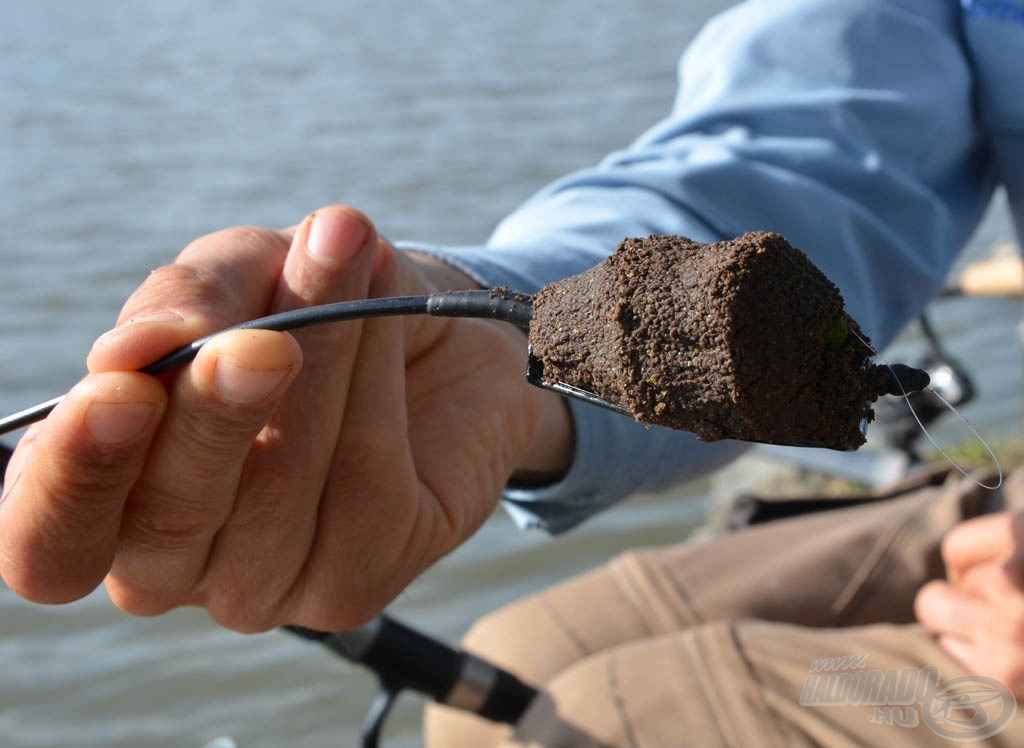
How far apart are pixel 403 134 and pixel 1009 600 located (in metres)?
6.90

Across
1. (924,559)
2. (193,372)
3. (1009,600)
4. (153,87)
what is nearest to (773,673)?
(1009,600)

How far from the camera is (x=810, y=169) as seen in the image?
1.92 metres

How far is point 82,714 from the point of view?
358 centimetres

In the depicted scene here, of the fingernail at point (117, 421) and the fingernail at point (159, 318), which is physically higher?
the fingernail at point (159, 318)

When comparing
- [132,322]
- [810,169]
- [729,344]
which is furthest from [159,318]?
[810,169]

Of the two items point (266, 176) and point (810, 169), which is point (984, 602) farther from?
point (266, 176)

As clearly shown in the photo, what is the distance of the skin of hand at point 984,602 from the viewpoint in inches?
61.6

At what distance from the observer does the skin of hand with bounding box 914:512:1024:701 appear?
157 centimetres

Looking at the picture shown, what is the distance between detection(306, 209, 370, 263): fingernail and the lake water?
263cm

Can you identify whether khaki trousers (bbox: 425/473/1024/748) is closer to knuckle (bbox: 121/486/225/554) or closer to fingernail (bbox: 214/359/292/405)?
knuckle (bbox: 121/486/225/554)

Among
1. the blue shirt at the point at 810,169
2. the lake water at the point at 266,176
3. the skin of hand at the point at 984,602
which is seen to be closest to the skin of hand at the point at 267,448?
the blue shirt at the point at 810,169

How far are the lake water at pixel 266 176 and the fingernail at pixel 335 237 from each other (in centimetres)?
263

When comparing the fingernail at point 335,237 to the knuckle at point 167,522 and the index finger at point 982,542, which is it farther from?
→ the index finger at point 982,542

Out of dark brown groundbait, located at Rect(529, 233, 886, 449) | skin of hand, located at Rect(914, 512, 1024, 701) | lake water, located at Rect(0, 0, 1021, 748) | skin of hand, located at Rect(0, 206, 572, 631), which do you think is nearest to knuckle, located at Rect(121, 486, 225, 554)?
skin of hand, located at Rect(0, 206, 572, 631)
